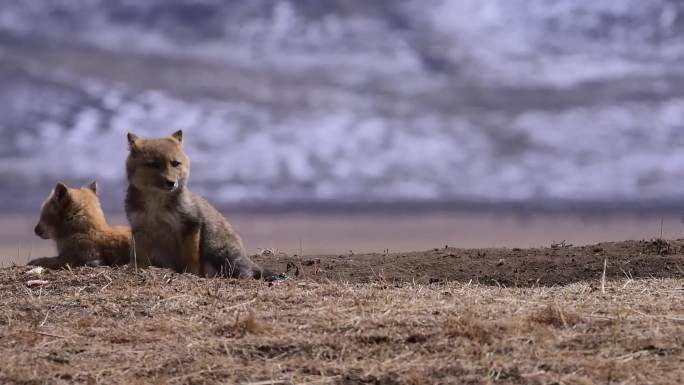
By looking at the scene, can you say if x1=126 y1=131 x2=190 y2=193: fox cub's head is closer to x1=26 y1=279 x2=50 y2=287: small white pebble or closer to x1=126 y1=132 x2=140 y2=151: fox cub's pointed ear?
x1=126 y1=132 x2=140 y2=151: fox cub's pointed ear

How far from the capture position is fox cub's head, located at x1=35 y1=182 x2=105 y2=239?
1098 centimetres

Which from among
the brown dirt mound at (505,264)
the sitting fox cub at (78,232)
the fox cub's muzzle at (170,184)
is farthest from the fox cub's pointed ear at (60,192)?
the brown dirt mound at (505,264)

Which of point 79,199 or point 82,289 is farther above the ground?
point 79,199

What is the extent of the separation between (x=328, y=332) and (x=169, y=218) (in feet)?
13.0

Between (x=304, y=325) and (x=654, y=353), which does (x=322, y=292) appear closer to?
(x=304, y=325)

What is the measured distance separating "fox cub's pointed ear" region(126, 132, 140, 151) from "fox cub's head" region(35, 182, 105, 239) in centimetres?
158

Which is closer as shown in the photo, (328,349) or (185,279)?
(328,349)

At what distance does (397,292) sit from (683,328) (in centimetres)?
260

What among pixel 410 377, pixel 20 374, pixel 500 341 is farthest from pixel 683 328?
pixel 20 374

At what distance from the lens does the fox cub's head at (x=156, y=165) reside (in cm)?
949

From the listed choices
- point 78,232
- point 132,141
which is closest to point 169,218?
point 132,141

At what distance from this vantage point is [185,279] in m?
8.83

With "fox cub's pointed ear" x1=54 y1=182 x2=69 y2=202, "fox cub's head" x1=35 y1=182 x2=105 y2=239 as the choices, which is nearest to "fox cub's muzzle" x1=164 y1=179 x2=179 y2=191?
"fox cub's head" x1=35 y1=182 x2=105 y2=239

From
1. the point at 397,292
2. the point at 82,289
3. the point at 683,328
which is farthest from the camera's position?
the point at 82,289
